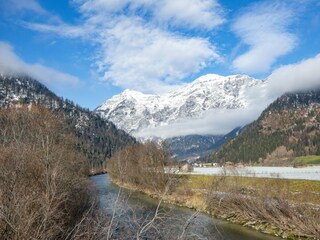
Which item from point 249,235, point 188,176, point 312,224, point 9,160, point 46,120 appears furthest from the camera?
point 188,176

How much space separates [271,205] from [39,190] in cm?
2975

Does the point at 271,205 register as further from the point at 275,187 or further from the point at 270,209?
the point at 275,187

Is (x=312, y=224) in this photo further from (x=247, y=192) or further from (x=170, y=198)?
(x=170, y=198)

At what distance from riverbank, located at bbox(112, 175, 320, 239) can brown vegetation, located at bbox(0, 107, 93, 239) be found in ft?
31.9

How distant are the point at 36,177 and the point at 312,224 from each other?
2538 cm

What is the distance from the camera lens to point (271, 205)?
42.8 metres

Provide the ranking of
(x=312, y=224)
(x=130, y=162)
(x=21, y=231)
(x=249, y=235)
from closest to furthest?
(x=21, y=231) < (x=312, y=224) < (x=249, y=235) < (x=130, y=162)

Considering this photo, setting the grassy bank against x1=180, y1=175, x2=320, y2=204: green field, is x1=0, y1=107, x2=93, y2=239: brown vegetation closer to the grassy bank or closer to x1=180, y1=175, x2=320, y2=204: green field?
the grassy bank

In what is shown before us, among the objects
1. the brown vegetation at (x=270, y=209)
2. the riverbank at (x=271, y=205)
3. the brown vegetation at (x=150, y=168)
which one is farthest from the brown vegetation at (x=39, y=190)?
the brown vegetation at (x=150, y=168)

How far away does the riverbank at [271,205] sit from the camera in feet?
123

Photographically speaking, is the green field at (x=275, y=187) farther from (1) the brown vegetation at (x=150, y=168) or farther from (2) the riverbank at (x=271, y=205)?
(1) the brown vegetation at (x=150, y=168)

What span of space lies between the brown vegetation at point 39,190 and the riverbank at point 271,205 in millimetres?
9715

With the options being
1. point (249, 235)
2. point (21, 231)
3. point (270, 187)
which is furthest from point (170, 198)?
point (21, 231)

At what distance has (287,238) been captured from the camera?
37.3 meters
